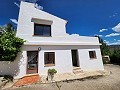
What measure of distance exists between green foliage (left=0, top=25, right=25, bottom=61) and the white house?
0.74 m

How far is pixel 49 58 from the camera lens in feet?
35.7

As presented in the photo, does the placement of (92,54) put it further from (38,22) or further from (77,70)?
(38,22)

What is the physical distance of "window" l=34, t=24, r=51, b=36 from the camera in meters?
11.7

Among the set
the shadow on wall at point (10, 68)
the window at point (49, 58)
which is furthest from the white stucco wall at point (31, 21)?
the shadow on wall at point (10, 68)

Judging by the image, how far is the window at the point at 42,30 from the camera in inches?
460

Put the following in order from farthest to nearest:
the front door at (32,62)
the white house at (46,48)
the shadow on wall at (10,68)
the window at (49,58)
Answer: the window at (49,58), the front door at (32,62), the white house at (46,48), the shadow on wall at (10,68)

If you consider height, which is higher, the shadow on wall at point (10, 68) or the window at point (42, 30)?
the window at point (42, 30)

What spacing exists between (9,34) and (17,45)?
1.38 metres

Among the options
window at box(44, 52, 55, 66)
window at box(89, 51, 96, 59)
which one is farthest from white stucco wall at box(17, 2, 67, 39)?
window at box(89, 51, 96, 59)

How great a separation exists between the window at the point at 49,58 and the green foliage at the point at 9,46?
10.2ft

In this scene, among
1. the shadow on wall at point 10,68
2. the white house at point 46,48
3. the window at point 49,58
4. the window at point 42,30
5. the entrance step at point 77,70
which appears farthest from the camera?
the window at point 42,30

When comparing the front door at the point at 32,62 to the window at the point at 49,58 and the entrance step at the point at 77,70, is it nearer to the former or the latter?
the window at the point at 49,58

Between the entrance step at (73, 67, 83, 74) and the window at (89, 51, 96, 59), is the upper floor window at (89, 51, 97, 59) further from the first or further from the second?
the entrance step at (73, 67, 83, 74)

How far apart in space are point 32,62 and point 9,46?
2.98 m
